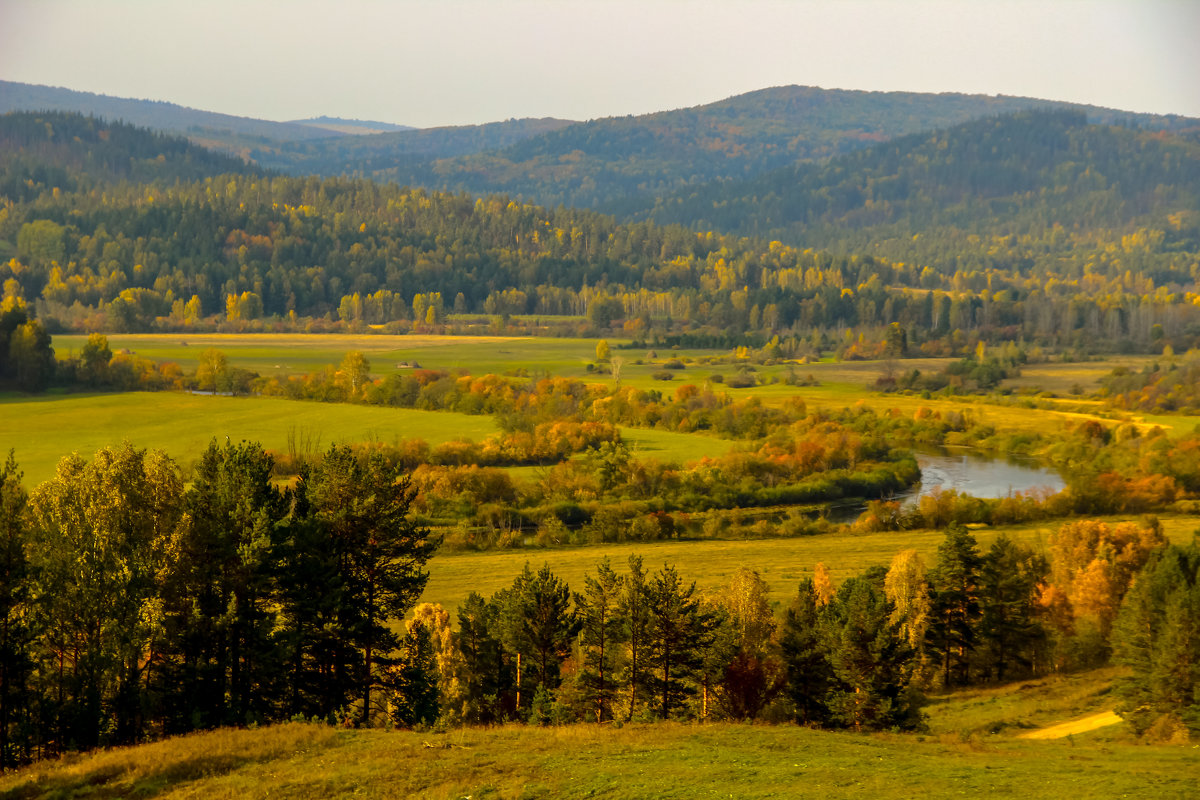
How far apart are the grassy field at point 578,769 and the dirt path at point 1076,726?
10.3m

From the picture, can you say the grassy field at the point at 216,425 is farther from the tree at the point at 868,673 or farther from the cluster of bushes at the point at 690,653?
the tree at the point at 868,673

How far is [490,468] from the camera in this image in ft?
284

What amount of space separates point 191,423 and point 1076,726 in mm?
82513

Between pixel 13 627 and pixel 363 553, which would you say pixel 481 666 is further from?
pixel 13 627

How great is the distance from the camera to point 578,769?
2067 centimetres

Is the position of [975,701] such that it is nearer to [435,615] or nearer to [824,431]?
[435,615]

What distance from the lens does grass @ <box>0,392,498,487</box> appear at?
287ft

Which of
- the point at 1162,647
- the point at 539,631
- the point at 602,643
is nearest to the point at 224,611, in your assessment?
the point at 539,631

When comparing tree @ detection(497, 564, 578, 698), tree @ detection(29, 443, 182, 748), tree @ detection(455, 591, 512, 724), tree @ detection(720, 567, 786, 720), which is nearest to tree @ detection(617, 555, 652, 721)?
tree @ detection(497, 564, 578, 698)

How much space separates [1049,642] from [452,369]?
9613 centimetres

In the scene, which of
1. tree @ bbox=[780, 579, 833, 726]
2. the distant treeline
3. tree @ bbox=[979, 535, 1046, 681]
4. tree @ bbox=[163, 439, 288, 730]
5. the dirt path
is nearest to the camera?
the distant treeline

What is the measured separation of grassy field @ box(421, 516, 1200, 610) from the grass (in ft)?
93.2

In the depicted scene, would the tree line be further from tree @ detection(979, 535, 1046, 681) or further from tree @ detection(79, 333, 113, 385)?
tree @ detection(79, 333, 113, 385)

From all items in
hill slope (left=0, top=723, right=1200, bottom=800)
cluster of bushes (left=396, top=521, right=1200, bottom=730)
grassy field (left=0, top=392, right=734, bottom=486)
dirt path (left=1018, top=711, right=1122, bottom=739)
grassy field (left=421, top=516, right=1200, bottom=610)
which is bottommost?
grassy field (left=421, top=516, right=1200, bottom=610)
